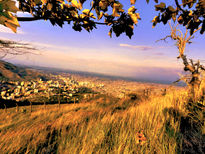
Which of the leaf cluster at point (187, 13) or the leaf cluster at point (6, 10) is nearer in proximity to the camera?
the leaf cluster at point (6, 10)

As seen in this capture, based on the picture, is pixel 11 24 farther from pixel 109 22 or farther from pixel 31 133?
pixel 31 133

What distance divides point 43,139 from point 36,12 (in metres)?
2.18

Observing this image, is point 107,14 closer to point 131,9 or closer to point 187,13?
point 131,9

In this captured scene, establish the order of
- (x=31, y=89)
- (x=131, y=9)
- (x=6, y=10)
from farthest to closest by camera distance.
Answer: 1. (x=31, y=89)
2. (x=131, y=9)
3. (x=6, y=10)

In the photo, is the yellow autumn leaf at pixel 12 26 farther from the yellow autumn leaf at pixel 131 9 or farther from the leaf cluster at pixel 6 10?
the yellow autumn leaf at pixel 131 9

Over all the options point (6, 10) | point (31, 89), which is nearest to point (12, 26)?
point (6, 10)

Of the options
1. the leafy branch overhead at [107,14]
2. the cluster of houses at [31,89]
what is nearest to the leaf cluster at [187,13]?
the leafy branch overhead at [107,14]

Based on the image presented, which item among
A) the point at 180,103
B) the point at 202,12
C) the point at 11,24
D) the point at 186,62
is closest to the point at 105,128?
the point at 11,24

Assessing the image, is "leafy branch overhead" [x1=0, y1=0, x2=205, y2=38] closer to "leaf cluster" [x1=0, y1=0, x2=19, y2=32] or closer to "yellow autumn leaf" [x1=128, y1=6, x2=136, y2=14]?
"yellow autumn leaf" [x1=128, y1=6, x2=136, y2=14]

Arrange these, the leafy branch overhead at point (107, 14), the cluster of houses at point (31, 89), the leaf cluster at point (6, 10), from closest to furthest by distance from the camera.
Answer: the leaf cluster at point (6, 10)
the leafy branch overhead at point (107, 14)
the cluster of houses at point (31, 89)

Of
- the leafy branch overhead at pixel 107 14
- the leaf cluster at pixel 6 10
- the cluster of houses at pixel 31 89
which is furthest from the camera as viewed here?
the cluster of houses at pixel 31 89

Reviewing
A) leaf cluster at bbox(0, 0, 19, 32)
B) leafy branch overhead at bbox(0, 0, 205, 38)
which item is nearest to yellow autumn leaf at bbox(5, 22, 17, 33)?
leaf cluster at bbox(0, 0, 19, 32)

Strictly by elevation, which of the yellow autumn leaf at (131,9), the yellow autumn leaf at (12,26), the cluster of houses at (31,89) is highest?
the yellow autumn leaf at (131,9)

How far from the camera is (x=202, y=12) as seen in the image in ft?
5.07
